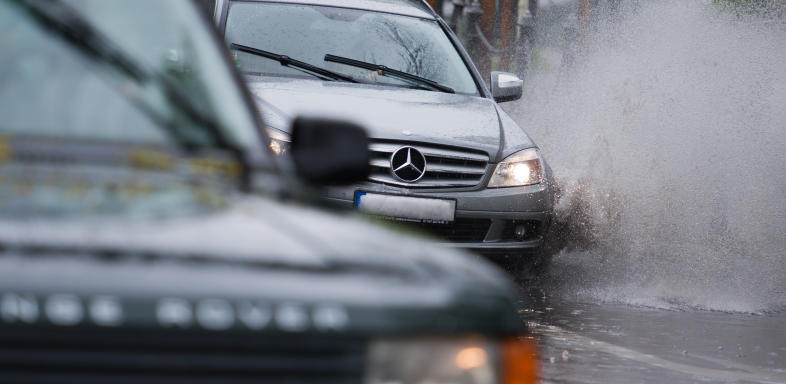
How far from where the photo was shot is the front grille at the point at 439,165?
739 cm

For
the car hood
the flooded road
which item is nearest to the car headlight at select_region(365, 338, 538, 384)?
the flooded road

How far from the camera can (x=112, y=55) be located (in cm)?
271

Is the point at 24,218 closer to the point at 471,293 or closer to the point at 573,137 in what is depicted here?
the point at 471,293

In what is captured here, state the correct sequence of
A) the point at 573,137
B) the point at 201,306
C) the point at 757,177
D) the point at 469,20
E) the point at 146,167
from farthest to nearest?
1. the point at 469,20
2. the point at 573,137
3. the point at 757,177
4. the point at 146,167
5. the point at 201,306

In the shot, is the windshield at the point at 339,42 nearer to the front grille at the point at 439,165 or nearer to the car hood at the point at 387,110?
the car hood at the point at 387,110

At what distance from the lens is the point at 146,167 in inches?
94.9

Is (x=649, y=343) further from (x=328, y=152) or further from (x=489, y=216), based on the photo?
(x=328, y=152)

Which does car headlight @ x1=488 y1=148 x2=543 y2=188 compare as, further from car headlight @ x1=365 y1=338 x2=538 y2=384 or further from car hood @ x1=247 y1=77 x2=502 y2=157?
car headlight @ x1=365 y1=338 x2=538 y2=384

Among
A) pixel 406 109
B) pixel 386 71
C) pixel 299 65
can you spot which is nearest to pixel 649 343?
pixel 406 109

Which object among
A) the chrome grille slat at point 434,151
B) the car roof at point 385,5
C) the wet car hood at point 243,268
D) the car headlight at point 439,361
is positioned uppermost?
the car roof at point 385,5

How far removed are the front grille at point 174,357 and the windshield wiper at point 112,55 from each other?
71 centimetres

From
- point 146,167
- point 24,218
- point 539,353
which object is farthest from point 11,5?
point 539,353

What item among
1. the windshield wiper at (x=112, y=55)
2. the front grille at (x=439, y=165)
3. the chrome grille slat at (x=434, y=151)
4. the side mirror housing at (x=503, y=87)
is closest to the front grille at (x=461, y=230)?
the front grille at (x=439, y=165)

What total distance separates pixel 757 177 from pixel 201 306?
34.6ft
